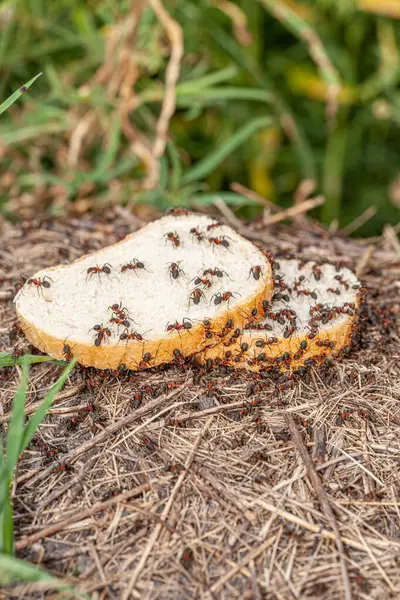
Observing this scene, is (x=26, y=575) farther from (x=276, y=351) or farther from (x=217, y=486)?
(x=276, y=351)

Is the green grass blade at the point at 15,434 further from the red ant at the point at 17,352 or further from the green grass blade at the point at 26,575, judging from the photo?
the red ant at the point at 17,352

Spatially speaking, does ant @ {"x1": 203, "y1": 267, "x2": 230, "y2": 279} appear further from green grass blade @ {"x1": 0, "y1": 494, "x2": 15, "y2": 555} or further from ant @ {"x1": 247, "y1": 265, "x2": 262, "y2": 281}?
green grass blade @ {"x1": 0, "y1": 494, "x2": 15, "y2": 555}

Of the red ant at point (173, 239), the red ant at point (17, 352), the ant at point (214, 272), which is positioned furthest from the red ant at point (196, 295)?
the red ant at point (17, 352)

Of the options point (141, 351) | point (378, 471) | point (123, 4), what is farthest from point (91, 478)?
point (123, 4)

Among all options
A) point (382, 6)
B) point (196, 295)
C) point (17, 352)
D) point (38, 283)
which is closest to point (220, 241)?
point (196, 295)

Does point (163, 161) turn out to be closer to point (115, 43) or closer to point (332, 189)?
point (115, 43)
